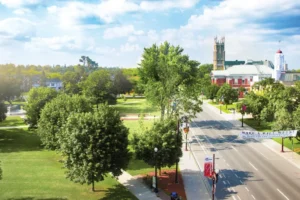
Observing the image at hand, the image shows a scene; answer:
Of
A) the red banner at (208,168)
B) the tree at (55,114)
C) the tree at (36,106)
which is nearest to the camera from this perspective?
the red banner at (208,168)

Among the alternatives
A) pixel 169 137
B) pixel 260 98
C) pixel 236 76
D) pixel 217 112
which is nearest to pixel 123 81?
pixel 236 76

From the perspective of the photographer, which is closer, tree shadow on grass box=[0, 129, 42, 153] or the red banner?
the red banner

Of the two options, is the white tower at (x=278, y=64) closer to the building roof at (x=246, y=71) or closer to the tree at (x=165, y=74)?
the building roof at (x=246, y=71)

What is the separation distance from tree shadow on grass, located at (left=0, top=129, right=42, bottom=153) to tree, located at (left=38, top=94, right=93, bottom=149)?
5.72 meters

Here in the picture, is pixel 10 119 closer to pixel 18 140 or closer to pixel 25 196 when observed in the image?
pixel 18 140

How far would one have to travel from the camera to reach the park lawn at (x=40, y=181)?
28531 millimetres

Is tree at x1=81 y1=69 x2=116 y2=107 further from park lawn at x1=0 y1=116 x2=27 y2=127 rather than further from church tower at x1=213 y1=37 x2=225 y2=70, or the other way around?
church tower at x1=213 y1=37 x2=225 y2=70

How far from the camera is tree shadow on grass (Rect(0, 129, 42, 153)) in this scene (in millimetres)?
46656

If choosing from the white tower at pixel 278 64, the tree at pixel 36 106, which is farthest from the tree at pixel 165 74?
the white tower at pixel 278 64

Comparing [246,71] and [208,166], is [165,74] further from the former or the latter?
[246,71]

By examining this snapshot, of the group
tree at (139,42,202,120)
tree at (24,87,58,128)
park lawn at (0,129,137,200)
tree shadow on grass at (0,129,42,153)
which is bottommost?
park lawn at (0,129,137,200)

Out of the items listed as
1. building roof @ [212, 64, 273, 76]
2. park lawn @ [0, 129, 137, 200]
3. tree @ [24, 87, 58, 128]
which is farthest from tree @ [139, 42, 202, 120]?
building roof @ [212, 64, 273, 76]

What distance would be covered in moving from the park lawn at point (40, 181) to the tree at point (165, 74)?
1904 cm

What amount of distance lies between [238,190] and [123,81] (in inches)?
3841
